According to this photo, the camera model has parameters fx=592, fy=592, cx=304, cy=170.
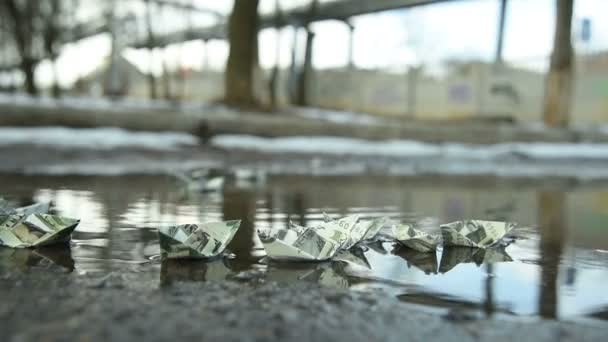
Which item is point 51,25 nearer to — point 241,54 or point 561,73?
point 241,54

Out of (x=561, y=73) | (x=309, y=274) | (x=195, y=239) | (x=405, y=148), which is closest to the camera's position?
(x=309, y=274)

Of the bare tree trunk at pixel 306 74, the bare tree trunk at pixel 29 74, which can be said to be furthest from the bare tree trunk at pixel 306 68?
the bare tree trunk at pixel 29 74

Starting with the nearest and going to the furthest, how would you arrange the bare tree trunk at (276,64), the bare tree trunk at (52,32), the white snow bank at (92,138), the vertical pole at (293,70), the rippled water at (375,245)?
the rippled water at (375,245)
the white snow bank at (92,138)
the bare tree trunk at (52,32)
the bare tree trunk at (276,64)
the vertical pole at (293,70)

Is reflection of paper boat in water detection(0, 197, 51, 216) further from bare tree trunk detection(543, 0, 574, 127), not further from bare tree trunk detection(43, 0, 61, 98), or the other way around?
bare tree trunk detection(543, 0, 574, 127)

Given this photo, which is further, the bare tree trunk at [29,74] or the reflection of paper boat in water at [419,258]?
the bare tree trunk at [29,74]

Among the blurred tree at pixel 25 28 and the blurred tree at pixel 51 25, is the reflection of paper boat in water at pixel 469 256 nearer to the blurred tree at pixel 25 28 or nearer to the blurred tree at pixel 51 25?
the blurred tree at pixel 25 28

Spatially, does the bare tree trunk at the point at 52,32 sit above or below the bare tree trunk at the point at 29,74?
above

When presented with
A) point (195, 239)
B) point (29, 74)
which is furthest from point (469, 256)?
point (29, 74)
